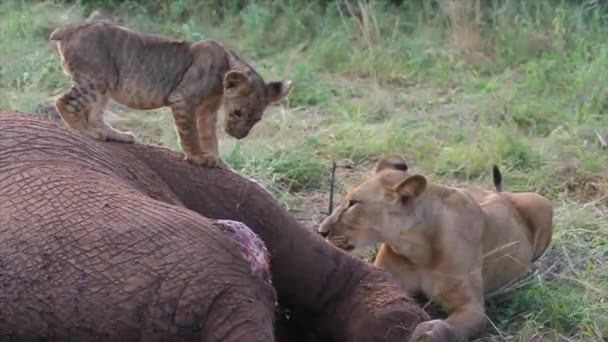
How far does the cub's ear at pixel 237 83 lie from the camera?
215 inches

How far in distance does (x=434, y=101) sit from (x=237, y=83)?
3948 millimetres

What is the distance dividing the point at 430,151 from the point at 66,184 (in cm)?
407

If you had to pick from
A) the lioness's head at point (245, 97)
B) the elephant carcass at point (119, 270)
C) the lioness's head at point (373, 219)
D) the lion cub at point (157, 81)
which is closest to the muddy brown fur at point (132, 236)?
the elephant carcass at point (119, 270)

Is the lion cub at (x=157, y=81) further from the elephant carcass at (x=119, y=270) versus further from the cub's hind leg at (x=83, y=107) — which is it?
the elephant carcass at (x=119, y=270)

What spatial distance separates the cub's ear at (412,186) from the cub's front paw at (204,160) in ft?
2.43

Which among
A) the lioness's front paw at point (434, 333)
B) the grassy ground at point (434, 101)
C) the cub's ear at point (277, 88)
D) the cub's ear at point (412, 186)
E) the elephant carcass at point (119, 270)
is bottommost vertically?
the grassy ground at point (434, 101)

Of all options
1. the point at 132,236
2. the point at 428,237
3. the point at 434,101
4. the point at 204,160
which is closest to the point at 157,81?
the point at 204,160

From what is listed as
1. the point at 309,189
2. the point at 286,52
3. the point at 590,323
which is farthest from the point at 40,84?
the point at 590,323

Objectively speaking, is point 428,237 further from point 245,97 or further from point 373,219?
point 245,97

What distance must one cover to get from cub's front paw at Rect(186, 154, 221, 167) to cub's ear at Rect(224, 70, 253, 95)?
315mm

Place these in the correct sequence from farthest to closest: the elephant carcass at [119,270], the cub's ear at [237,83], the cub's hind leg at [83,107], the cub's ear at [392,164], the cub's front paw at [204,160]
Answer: the cub's ear at [392,164] < the cub's ear at [237,83] < the cub's hind leg at [83,107] < the cub's front paw at [204,160] < the elephant carcass at [119,270]

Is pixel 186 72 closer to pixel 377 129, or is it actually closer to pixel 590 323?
pixel 590 323

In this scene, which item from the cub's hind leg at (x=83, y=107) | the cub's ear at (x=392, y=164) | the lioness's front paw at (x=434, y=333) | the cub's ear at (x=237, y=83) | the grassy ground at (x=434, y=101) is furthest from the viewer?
the grassy ground at (x=434, y=101)

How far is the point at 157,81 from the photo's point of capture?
5.52 m
